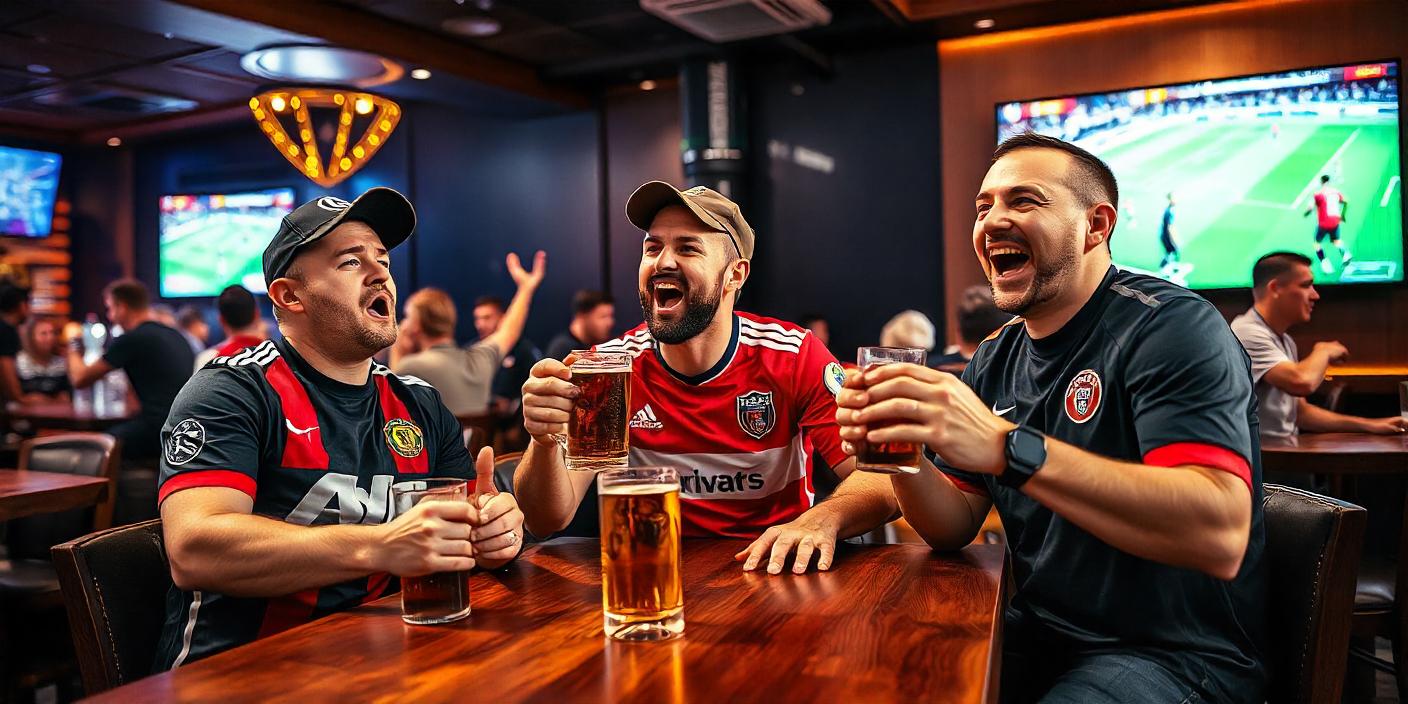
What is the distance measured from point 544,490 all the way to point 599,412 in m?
0.41

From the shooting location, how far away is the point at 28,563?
3100 mm

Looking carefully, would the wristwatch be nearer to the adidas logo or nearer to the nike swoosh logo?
the adidas logo

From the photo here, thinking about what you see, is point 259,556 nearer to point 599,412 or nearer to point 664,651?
point 599,412

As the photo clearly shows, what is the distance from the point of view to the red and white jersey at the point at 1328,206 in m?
5.25

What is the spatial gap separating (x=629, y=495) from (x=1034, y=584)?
2.80 ft

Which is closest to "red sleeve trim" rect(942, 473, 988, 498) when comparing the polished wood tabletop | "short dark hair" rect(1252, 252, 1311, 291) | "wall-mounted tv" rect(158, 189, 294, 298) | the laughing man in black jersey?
the laughing man in black jersey

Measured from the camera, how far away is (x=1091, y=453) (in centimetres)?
144

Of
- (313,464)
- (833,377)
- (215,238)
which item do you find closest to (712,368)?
(833,377)

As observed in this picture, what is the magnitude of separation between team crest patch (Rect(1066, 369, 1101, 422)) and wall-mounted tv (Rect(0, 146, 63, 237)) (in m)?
10.3

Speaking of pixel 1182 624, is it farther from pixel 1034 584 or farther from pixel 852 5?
pixel 852 5

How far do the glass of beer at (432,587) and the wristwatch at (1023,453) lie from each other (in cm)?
76

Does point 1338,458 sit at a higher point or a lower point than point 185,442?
lower

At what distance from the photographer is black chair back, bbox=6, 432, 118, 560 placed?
312 cm

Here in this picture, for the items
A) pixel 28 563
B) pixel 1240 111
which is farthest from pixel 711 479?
pixel 1240 111
